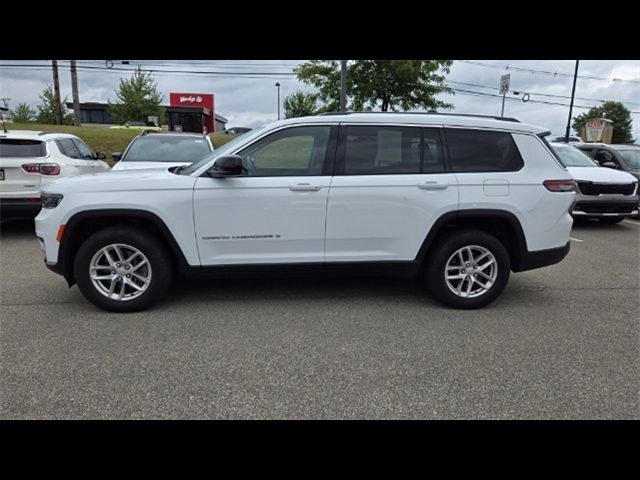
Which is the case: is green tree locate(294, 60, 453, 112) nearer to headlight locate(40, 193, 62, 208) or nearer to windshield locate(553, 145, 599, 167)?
windshield locate(553, 145, 599, 167)

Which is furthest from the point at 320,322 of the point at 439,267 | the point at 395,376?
the point at 439,267

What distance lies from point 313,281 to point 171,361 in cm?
212

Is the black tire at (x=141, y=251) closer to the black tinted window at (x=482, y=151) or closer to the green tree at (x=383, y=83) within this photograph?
the black tinted window at (x=482, y=151)

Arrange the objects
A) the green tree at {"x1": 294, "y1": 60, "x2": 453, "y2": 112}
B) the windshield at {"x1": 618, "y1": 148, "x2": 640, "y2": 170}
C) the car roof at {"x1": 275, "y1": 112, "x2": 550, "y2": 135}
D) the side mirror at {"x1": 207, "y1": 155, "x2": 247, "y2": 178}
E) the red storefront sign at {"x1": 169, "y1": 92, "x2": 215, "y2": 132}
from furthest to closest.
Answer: the red storefront sign at {"x1": 169, "y1": 92, "x2": 215, "y2": 132} < the green tree at {"x1": 294, "y1": 60, "x2": 453, "y2": 112} < the windshield at {"x1": 618, "y1": 148, "x2": 640, "y2": 170} < the car roof at {"x1": 275, "y1": 112, "x2": 550, "y2": 135} < the side mirror at {"x1": 207, "y1": 155, "x2": 247, "y2": 178}

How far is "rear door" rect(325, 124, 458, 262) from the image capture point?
3957 millimetres

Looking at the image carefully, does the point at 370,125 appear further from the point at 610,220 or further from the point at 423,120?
the point at 610,220

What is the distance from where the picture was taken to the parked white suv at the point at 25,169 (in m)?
6.39

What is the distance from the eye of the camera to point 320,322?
3826 millimetres

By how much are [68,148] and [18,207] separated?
1.42 m

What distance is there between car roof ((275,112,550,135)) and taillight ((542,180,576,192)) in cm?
54

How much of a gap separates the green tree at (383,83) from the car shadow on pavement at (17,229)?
15.3 meters

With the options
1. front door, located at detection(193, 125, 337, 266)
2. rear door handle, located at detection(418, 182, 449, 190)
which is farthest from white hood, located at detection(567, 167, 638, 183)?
front door, located at detection(193, 125, 337, 266)

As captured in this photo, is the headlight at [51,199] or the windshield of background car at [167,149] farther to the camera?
the windshield of background car at [167,149]

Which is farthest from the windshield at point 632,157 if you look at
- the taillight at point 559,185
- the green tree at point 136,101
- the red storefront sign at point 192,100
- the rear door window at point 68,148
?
the red storefront sign at point 192,100
